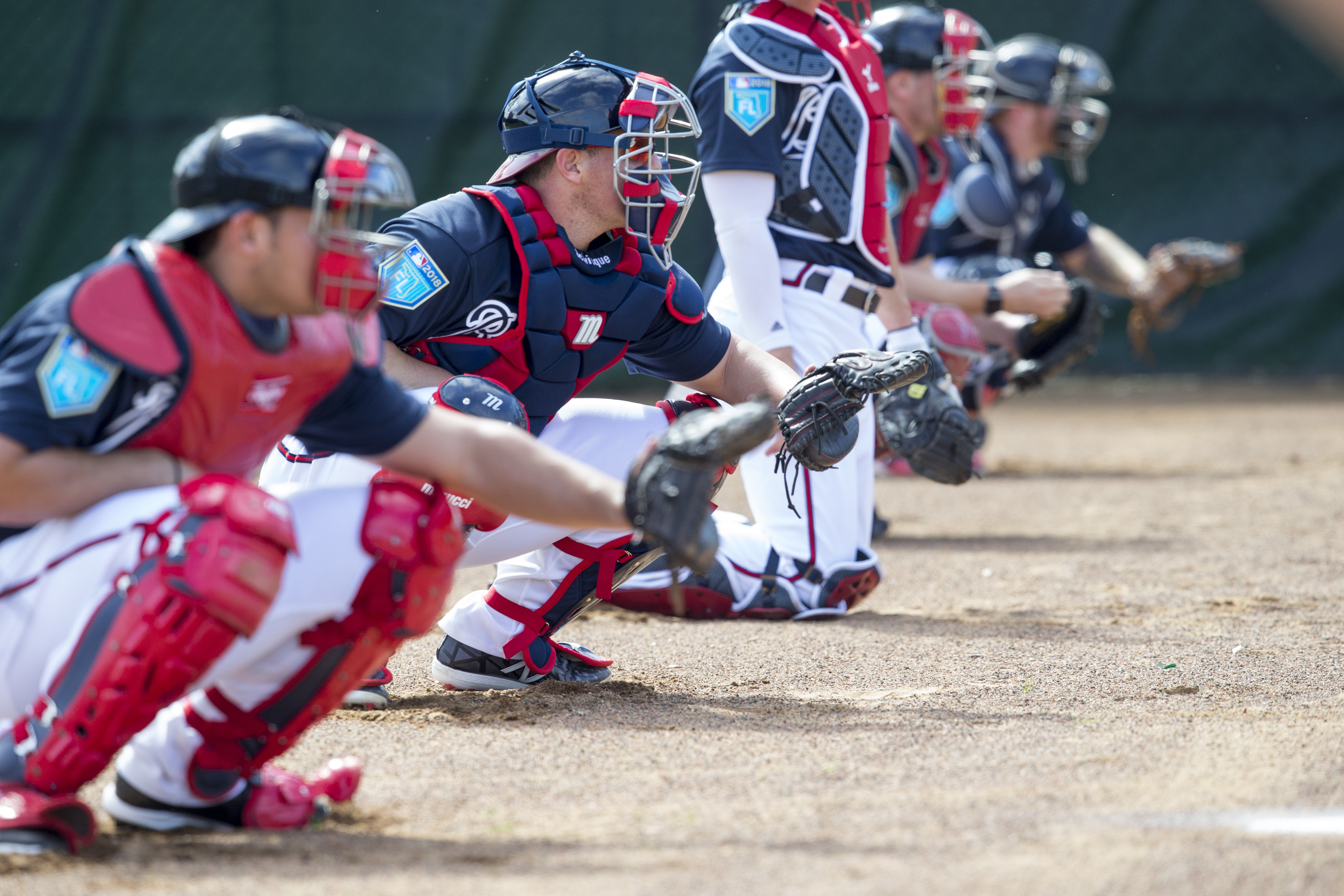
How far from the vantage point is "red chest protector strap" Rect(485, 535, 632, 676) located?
354 centimetres

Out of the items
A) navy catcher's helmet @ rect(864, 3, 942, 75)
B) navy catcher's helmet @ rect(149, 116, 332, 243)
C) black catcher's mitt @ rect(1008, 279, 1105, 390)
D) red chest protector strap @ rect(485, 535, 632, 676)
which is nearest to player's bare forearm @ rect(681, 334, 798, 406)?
red chest protector strap @ rect(485, 535, 632, 676)

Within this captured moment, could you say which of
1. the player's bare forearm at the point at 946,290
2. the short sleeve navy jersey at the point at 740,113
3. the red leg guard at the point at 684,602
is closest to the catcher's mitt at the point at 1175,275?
the player's bare forearm at the point at 946,290

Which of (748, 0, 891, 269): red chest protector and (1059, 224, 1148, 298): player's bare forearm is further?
(1059, 224, 1148, 298): player's bare forearm

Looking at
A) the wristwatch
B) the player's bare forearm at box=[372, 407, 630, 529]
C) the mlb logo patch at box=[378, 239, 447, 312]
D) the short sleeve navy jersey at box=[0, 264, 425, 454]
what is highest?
the short sleeve navy jersey at box=[0, 264, 425, 454]

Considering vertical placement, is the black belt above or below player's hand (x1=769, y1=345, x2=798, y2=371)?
above

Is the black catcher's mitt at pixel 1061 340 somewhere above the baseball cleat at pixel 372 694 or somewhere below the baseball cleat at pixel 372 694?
below

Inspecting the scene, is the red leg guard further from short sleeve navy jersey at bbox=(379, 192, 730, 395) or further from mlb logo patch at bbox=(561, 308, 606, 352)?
mlb logo patch at bbox=(561, 308, 606, 352)

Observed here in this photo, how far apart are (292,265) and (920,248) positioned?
4855 mm

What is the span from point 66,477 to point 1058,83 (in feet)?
20.5

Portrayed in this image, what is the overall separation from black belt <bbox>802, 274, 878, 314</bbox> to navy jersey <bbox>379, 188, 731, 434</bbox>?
1.01 m

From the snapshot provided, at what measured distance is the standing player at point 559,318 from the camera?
3.41 meters

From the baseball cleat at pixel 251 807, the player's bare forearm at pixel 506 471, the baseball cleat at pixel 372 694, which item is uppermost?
the player's bare forearm at pixel 506 471

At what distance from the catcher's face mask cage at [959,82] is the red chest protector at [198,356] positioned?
391cm

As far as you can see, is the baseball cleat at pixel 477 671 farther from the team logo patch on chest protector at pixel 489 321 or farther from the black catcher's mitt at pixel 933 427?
the black catcher's mitt at pixel 933 427
